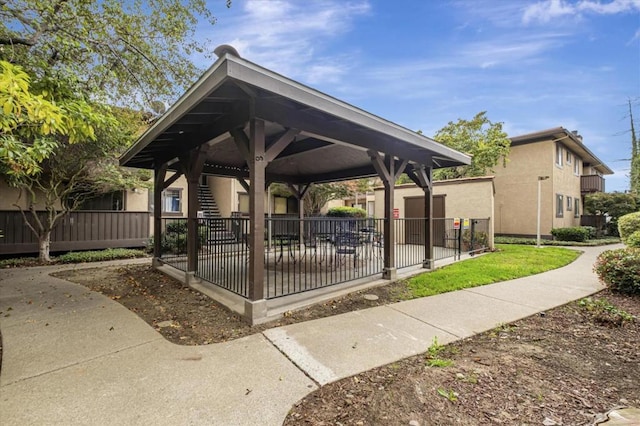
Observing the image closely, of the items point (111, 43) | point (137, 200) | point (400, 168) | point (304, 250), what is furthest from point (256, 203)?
point (137, 200)

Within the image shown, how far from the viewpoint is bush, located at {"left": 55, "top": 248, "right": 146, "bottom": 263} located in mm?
8672

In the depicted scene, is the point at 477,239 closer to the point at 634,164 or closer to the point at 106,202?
the point at 106,202

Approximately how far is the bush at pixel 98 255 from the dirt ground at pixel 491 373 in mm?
5830

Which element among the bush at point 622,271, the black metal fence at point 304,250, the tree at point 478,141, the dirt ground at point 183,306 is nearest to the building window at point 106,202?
the black metal fence at point 304,250

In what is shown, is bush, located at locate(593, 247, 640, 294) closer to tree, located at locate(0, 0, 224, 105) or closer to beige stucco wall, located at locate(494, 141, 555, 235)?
tree, located at locate(0, 0, 224, 105)

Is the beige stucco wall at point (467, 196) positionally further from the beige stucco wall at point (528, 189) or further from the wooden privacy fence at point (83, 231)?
the wooden privacy fence at point (83, 231)

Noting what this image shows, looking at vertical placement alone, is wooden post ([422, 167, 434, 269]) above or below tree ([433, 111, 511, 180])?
below

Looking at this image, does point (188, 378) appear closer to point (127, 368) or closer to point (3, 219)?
point (127, 368)

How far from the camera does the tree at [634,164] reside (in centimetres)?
2023

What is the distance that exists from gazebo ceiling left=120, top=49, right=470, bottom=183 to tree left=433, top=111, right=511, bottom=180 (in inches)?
353

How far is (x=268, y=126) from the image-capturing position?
491cm

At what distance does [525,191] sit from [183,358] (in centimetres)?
1815

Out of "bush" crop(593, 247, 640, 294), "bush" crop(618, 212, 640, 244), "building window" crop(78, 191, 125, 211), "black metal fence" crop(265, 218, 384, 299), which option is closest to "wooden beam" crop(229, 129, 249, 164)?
"black metal fence" crop(265, 218, 384, 299)

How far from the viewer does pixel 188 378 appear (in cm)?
258
